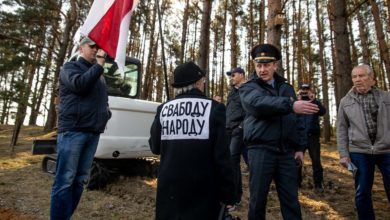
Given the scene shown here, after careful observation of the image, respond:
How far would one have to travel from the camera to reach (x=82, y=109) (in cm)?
387

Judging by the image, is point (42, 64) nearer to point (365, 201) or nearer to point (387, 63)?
point (387, 63)

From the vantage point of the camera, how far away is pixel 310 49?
25844mm

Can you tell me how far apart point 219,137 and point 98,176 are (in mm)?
4456

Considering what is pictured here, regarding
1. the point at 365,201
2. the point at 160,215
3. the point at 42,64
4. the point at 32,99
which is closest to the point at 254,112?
the point at 160,215

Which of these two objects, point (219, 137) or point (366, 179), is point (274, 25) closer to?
point (366, 179)

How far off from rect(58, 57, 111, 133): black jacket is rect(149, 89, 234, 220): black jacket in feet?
4.88

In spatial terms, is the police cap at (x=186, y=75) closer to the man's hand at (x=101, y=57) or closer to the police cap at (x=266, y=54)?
the police cap at (x=266, y=54)

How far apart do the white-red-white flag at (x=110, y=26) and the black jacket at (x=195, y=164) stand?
1.90 m

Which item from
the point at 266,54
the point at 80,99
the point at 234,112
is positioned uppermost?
the point at 266,54

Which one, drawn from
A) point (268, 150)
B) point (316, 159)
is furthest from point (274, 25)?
point (268, 150)

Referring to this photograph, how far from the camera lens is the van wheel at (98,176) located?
6.44 m

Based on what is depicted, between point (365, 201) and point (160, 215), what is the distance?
9.26 ft

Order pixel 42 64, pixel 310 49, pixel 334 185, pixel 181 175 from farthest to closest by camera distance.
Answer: pixel 310 49 < pixel 42 64 < pixel 334 185 < pixel 181 175

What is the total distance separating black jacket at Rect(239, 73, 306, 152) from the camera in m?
3.29
